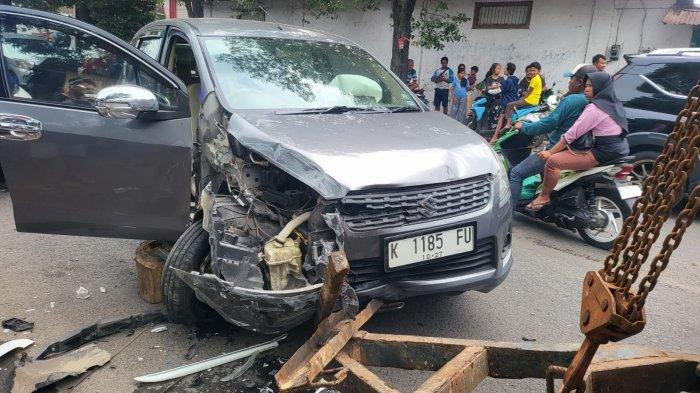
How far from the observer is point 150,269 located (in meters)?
3.31

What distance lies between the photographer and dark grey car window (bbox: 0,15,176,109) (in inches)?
112

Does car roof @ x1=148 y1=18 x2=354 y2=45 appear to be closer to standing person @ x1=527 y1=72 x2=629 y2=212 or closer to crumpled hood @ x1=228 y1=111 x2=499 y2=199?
crumpled hood @ x1=228 y1=111 x2=499 y2=199

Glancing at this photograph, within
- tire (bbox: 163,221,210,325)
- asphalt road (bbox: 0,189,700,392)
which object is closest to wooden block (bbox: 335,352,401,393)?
asphalt road (bbox: 0,189,700,392)

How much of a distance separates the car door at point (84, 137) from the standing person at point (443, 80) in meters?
9.50

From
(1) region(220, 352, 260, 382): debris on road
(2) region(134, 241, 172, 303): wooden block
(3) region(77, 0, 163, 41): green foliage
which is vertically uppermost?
(3) region(77, 0, 163, 41): green foliage

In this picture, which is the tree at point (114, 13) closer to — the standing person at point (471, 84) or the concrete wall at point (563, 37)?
the concrete wall at point (563, 37)

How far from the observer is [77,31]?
2.91 meters

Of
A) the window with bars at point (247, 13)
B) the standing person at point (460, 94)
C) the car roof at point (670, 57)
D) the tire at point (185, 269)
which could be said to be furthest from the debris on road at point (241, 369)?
the window with bars at point (247, 13)

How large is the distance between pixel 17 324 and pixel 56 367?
2.28ft

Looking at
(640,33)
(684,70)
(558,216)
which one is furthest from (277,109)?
(640,33)

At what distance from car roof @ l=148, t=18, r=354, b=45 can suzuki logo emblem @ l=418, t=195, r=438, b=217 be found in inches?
85.3

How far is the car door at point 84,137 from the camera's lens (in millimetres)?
→ 2758

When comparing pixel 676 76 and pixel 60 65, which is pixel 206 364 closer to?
pixel 60 65

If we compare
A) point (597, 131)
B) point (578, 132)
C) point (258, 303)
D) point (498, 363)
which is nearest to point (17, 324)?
point (258, 303)
